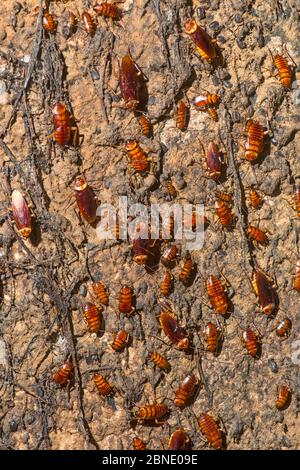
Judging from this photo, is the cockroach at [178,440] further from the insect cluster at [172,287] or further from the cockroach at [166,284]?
the cockroach at [166,284]

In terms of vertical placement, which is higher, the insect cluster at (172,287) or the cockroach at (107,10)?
the cockroach at (107,10)

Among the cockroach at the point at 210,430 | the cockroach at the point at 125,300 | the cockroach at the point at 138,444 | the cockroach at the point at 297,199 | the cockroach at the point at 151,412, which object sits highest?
the cockroach at the point at 297,199

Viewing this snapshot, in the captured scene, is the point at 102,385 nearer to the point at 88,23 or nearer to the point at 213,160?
the point at 213,160

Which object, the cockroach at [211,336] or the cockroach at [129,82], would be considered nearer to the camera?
the cockroach at [129,82]

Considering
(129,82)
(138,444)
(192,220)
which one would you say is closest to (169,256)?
(192,220)

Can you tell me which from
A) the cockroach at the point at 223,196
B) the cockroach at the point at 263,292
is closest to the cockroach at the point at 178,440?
the cockroach at the point at 263,292

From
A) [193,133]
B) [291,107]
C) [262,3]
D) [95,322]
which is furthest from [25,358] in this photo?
[262,3]
